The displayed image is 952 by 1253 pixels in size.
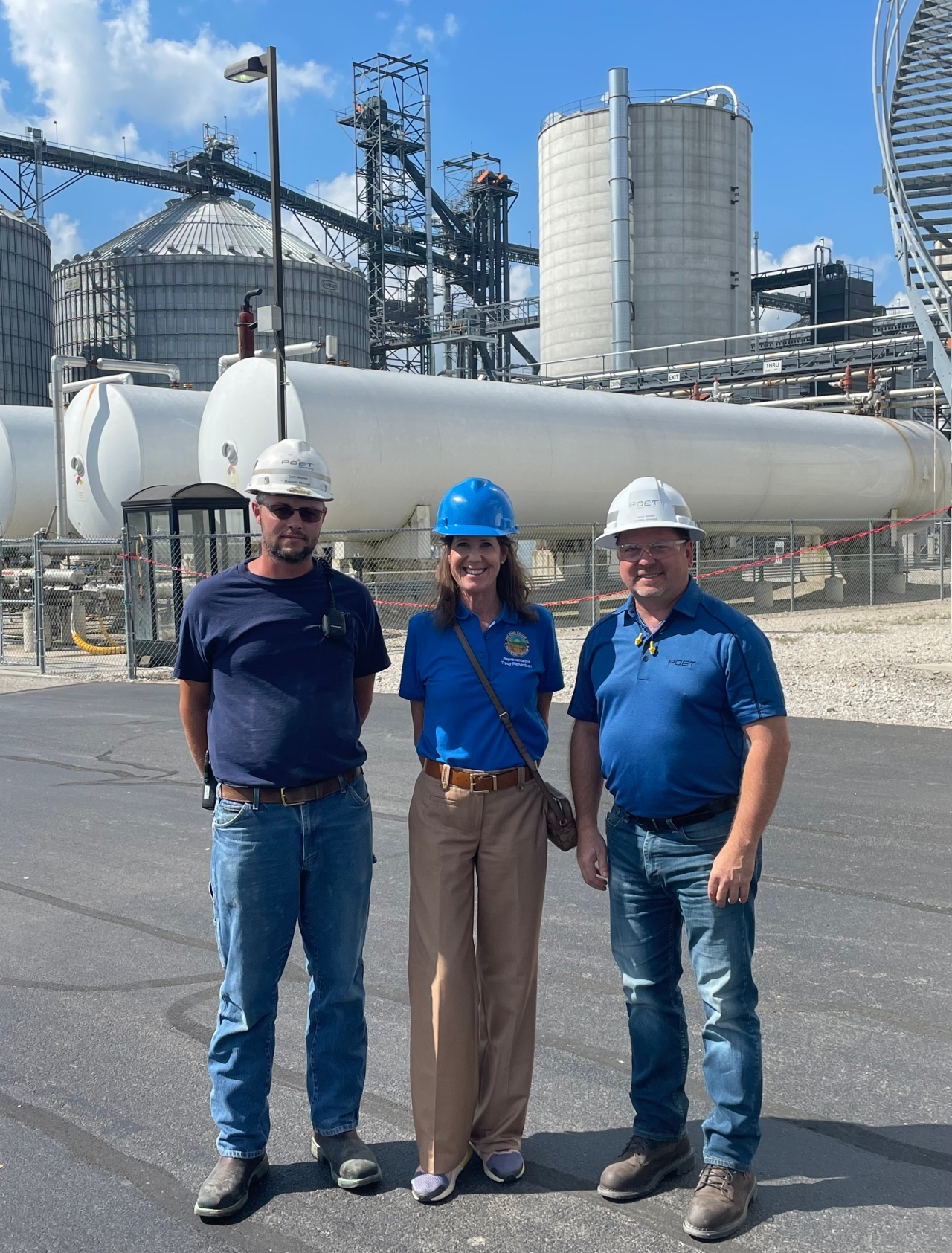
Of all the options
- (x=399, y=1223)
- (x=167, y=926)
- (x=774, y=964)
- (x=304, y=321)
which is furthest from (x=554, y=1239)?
(x=304, y=321)

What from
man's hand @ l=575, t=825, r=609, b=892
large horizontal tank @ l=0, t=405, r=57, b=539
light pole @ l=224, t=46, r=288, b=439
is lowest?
man's hand @ l=575, t=825, r=609, b=892

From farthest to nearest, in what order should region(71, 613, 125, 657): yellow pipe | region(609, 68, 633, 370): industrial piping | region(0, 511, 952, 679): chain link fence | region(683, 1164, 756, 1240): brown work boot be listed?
region(609, 68, 633, 370): industrial piping, region(71, 613, 125, 657): yellow pipe, region(0, 511, 952, 679): chain link fence, region(683, 1164, 756, 1240): brown work boot

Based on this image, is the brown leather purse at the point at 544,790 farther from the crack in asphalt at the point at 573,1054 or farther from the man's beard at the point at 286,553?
the crack in asphalt at the point at 573,1054

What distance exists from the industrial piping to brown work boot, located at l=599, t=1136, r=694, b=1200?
4097 centimetres

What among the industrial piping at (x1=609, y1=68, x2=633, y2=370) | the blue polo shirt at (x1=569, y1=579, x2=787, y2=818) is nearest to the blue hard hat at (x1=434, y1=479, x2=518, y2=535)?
the blue polo shirt at (x1=569, y1=579, x2=787, y2=818)

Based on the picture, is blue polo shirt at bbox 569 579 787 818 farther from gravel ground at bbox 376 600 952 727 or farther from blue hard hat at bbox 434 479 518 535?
gravel ground at bbox 376 600 952 727

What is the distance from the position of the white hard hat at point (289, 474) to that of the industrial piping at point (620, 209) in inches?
1594

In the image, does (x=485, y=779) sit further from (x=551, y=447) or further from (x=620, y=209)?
(x=620, y=209)

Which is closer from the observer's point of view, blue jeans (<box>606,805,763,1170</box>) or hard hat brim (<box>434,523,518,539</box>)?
blue jeans (<box>606,805,763,1170</box>)

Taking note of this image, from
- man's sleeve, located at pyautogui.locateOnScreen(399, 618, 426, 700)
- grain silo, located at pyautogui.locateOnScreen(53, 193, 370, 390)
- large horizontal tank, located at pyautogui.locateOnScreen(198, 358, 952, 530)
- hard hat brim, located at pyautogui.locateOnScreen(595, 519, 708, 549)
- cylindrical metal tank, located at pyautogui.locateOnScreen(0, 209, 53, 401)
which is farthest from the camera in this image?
cylindrical metal tank, located at pyautogui.locateOnScreen(0, 209, 53, 401)

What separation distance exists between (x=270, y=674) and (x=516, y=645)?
27.3 inches

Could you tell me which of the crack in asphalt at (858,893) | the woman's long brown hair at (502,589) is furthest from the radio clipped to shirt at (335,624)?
the crack in asphalt at (858,893)

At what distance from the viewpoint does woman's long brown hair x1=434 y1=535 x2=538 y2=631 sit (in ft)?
11.0

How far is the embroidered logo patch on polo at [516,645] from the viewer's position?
3363 millimetres
